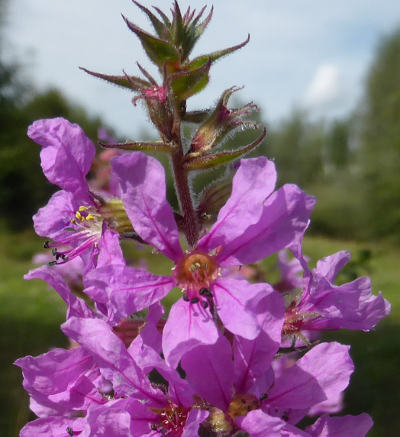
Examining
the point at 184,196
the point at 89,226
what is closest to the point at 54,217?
the point at 89,226

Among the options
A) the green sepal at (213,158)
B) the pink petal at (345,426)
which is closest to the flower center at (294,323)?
the pink petal at (345,426)

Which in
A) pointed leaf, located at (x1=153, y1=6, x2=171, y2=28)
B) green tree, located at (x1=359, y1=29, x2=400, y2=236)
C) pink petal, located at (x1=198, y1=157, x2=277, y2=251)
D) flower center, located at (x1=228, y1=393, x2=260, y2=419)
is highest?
pointed leaf, located at (x1=153, y1=6, x2=171, y2=28)

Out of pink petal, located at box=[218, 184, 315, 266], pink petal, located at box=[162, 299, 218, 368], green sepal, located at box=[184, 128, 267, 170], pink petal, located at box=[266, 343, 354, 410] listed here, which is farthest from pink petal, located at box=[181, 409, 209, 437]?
green sepal, located at box=[184, 128, 267, 170]

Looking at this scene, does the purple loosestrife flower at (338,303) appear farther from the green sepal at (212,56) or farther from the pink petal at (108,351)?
the green sepal at (212,56)

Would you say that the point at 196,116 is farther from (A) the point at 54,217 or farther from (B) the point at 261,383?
(B) the point at 261,383

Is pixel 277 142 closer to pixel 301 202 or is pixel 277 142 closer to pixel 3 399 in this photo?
pixel 3 399

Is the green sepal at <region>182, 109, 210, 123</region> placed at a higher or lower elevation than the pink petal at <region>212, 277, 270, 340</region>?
higher

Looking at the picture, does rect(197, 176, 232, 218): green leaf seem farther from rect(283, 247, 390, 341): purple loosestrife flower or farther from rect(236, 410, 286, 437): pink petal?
rect(236, 410, 286, 437): pink petal
